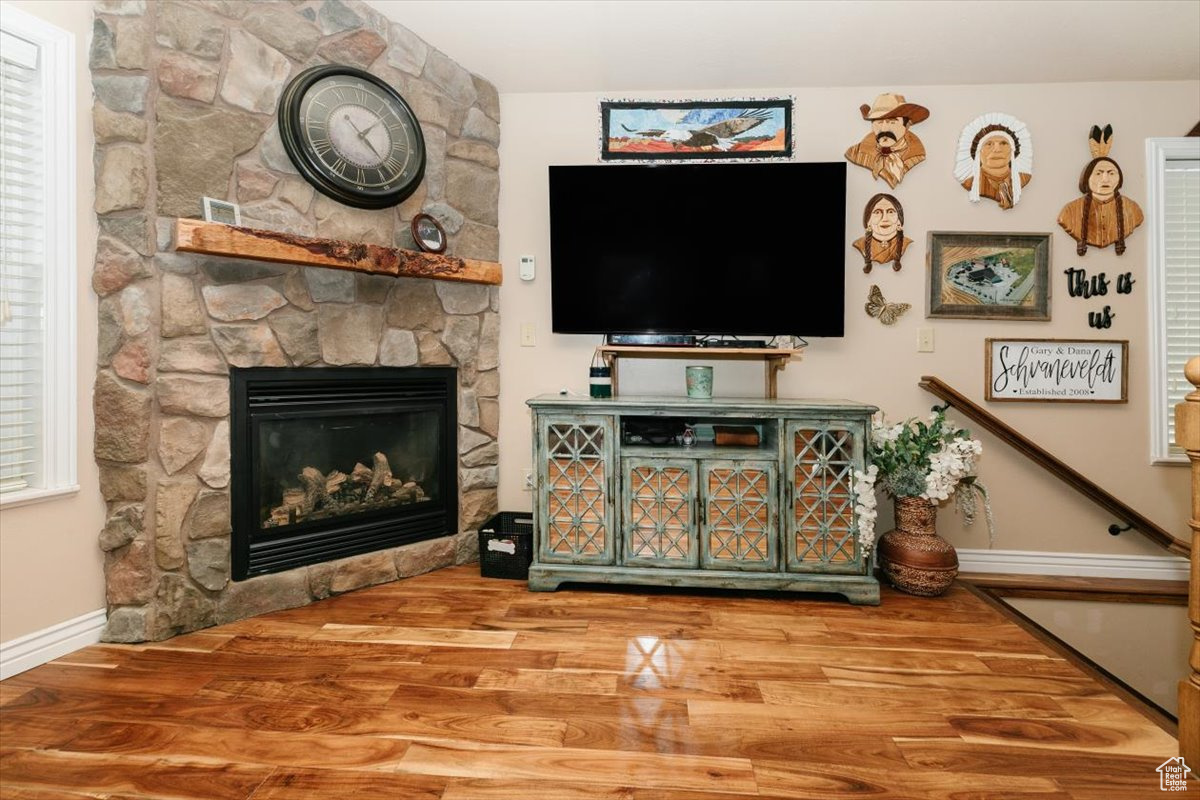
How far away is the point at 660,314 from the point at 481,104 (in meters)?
1.35

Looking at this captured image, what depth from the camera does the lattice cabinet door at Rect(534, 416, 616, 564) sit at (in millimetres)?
2457

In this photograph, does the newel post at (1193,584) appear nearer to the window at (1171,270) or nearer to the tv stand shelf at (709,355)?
the tv stand shelf at (709,355)

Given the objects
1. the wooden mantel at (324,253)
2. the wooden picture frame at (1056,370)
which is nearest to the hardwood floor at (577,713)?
the wooden picture frame at (1056,370)

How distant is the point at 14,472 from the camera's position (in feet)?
5.97

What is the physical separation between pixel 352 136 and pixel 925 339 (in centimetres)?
270

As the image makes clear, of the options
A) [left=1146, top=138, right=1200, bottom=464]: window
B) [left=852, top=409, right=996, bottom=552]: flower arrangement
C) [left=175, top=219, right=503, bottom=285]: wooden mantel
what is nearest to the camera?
[left=175, top=219, right=503, bottom=285]: wooden mantel

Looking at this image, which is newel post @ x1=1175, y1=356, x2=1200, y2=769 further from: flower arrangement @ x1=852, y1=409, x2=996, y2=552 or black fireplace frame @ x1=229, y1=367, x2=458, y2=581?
black fireplace frame @ x1=229, y1=367, x2=458, y2=581

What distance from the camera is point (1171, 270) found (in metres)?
2.71

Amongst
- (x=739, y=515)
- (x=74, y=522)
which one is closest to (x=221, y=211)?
(x=74, y=522)

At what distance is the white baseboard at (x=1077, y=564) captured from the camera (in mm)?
2732

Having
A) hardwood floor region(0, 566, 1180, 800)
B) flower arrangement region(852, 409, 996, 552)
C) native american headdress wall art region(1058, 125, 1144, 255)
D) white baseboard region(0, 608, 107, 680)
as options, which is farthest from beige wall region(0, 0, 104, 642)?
native american headdress wall art region(1058, 125, 1144, 255)

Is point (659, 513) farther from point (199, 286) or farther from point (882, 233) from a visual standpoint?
point (199, 286)

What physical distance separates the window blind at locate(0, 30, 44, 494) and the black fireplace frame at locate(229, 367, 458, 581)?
53cm

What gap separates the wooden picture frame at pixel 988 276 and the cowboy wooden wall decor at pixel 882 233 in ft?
0.48
